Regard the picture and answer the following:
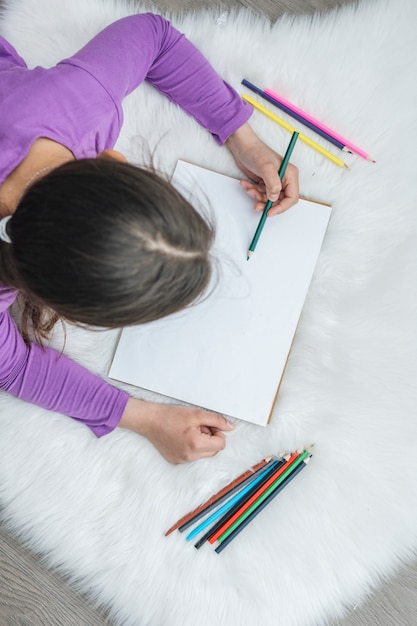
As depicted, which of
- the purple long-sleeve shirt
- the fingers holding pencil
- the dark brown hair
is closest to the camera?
the dark brown hair

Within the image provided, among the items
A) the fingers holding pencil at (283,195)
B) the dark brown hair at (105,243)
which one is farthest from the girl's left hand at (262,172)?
the dark brown hair at (105,243)

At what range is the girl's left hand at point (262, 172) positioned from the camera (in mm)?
593

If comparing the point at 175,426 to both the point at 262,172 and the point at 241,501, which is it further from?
the point at 262,172

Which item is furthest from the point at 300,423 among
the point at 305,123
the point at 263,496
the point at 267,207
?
the point at 305,123

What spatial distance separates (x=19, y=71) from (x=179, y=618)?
0.61m

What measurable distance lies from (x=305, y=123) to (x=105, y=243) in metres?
0.37

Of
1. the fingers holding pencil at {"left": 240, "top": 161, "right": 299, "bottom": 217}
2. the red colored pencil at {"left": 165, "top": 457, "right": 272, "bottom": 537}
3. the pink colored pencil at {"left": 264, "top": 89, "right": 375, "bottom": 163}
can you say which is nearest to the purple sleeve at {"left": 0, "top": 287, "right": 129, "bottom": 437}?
the red colored pencil at {"left": 165, "top": 457, "right": 272, "bottom": 537}

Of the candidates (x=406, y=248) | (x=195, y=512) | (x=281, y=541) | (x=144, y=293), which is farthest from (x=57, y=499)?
(x=406, y=248)

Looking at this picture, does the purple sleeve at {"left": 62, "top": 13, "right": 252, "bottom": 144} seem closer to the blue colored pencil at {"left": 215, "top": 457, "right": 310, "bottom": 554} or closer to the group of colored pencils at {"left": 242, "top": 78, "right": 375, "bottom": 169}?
the group of colored pencils at {"left": 242, "top": 78, "right": 375, "bottom": 169}

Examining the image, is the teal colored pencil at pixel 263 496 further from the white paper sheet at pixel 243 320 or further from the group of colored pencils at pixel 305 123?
the group of colored pencils at pixel 305 123

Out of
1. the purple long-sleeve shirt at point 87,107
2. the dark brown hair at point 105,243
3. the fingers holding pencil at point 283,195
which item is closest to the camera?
the dark brown hair at point 105,243

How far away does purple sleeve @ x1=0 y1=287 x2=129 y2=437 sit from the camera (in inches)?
23.9

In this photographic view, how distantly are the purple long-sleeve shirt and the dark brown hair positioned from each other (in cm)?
12

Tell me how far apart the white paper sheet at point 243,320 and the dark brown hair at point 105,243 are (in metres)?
0.21
